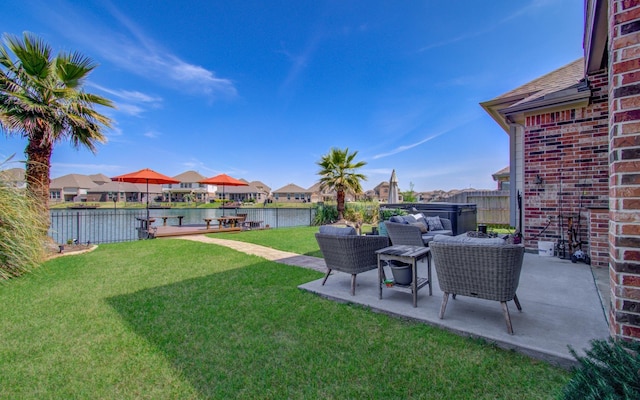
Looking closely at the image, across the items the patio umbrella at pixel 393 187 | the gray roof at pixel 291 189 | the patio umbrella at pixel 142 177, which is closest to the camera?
the patio umbrella at pixel 142 177

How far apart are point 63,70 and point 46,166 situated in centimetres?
225

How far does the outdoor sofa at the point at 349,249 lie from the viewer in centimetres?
377

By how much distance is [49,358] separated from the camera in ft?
7.66

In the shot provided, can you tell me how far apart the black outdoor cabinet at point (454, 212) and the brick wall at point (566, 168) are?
5.03 ft

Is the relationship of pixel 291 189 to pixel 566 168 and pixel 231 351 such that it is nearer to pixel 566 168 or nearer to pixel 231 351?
pixel 566 168

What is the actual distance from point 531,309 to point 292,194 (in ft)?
155

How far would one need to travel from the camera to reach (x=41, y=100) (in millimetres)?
6148

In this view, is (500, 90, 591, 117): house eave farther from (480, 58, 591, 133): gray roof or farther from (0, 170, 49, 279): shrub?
(0, 170, 49, 279): shrub

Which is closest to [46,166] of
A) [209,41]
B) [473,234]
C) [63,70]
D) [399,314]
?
[63,70]

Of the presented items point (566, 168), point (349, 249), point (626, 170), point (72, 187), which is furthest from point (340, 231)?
point (72, 187)

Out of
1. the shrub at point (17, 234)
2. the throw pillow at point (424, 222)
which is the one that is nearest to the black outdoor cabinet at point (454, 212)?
the throw pillow at point (424, 222)

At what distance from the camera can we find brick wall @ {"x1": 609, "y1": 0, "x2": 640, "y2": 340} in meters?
1.54

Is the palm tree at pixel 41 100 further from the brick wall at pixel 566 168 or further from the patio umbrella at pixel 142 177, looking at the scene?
the brick wall at pixel 566 168

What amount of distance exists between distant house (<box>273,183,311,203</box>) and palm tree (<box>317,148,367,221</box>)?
112 ft
